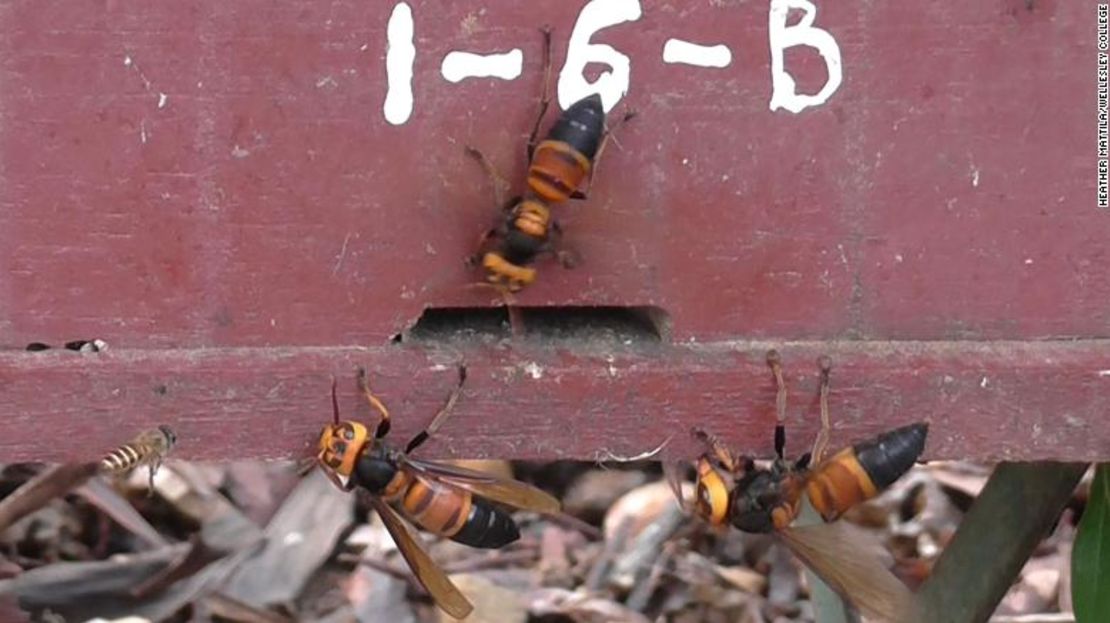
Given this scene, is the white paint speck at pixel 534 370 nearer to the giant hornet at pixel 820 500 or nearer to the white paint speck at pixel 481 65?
the giant hornet at pixel 820 500

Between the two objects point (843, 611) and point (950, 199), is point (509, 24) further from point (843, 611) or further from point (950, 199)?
point (843, 611)

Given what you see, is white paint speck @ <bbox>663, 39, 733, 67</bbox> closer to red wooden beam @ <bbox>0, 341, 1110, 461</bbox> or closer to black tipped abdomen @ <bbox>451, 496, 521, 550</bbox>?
red wooden beam @ <bbox>0, 341, 1110, 461</bbox>

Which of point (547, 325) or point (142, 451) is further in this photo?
point (547, 325)

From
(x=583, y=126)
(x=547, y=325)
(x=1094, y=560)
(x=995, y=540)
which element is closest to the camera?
(x=583, y=126)

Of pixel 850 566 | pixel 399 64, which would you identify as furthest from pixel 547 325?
pixel 850 566

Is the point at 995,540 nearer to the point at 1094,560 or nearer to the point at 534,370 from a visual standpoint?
the point at 1094,560

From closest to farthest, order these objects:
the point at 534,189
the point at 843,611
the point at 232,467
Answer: the point at 534,189
the point at 843,611
the point at 232,467

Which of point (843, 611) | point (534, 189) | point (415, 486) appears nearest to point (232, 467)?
point (843, 611)

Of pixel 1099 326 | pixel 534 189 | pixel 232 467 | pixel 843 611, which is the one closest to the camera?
pixel 534 189
